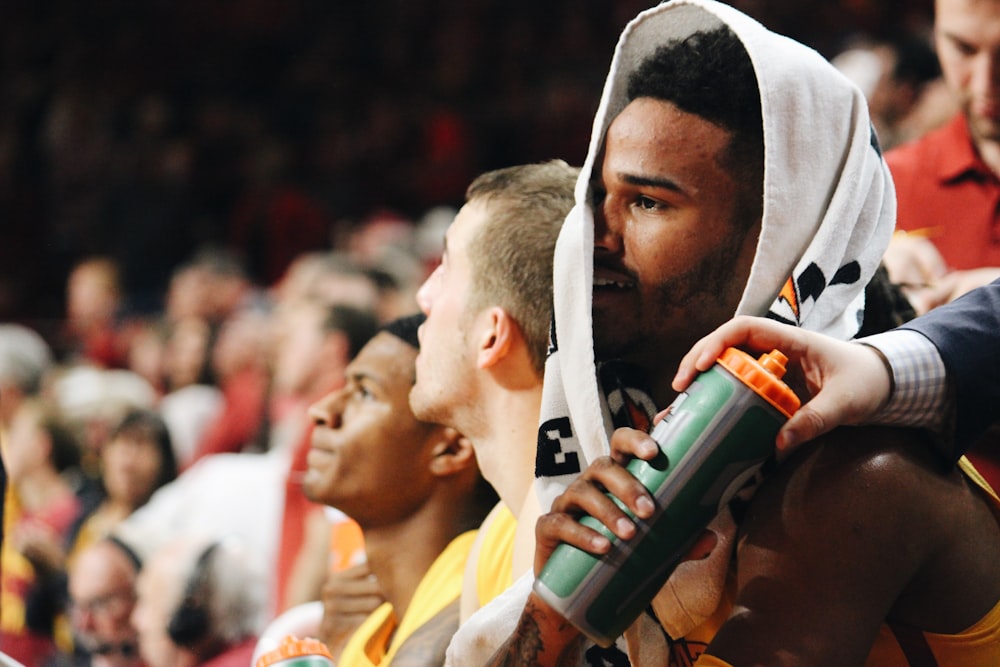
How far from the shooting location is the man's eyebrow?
140cm

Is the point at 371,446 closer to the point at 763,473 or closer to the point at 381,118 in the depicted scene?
the point at 763,473

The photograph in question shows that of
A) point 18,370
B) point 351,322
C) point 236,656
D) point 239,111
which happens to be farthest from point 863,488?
point 239,111

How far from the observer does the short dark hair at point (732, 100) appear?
141 cm

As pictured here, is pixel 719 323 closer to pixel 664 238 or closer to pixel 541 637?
pixel 664 238

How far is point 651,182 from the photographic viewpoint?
4.64 ft

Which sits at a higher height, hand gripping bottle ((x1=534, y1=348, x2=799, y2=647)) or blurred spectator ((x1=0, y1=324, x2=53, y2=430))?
hand gripping bottle ((x1=534, y1=348, x2=799, y2=647))

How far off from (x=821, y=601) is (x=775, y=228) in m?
0.39

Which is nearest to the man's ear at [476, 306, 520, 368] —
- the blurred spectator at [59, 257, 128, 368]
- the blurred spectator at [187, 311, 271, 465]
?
the blurred spectator at [187, 311, 271, 465]

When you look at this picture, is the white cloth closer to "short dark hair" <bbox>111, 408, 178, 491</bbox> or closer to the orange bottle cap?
the orange bottle cap

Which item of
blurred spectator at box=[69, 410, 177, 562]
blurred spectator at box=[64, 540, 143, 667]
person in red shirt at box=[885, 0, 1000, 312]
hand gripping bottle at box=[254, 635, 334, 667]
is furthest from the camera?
blurred spectator at box=[69, 410, 177, 562]

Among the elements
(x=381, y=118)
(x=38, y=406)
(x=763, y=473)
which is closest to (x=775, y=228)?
(x=763, y=473)

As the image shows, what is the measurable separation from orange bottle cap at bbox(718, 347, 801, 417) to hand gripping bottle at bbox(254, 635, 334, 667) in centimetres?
66

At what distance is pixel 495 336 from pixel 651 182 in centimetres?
42

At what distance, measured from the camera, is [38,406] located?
479 centimetres
